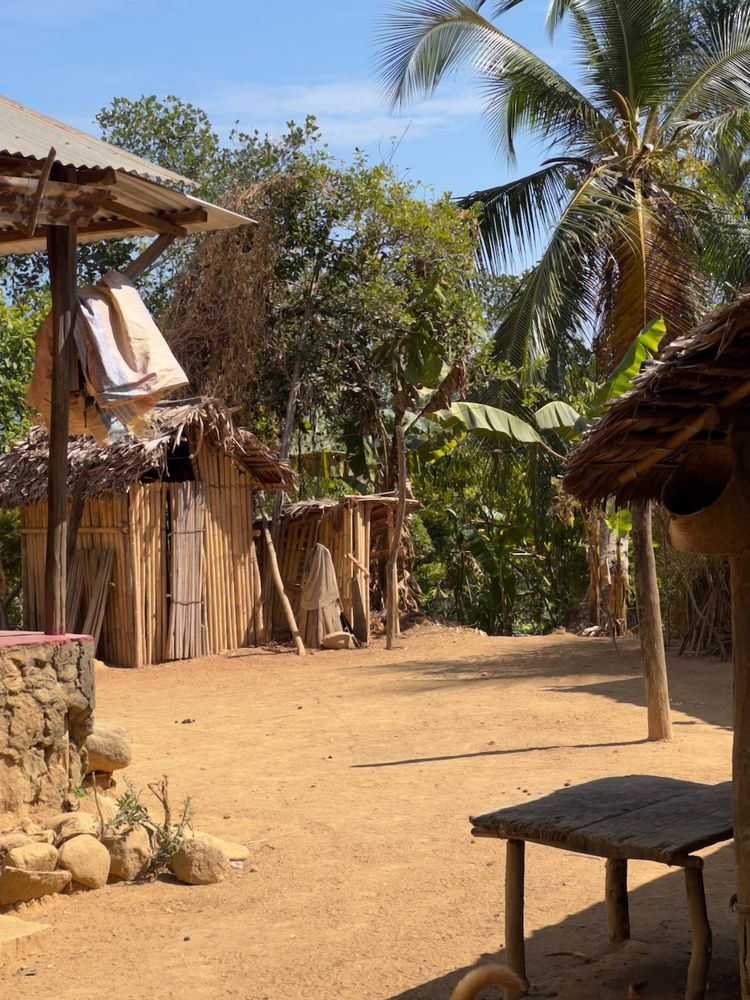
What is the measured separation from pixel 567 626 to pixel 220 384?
23.3 ft

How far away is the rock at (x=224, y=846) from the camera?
5.41 m

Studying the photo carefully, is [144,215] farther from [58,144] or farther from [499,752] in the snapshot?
[499,752]

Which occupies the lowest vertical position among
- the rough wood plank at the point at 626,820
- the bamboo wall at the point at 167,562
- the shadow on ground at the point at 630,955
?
the shadow on ground at the point at 630,955

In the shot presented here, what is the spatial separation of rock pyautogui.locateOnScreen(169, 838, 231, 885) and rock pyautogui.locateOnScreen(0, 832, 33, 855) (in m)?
0.68

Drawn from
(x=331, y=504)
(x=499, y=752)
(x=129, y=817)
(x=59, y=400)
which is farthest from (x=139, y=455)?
(x=129, y=817)

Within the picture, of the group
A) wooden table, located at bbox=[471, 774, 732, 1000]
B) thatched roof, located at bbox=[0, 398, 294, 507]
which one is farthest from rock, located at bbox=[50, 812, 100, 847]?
thatched roof, located at bbox=[0, 398, 294, 507]

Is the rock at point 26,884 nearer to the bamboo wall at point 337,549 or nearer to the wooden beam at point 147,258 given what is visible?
the wooden beam at point 147,258

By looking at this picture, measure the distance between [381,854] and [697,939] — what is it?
2231mm

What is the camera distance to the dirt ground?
13.7ft

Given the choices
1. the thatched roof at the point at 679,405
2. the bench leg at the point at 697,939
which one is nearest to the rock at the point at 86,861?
the bench leg at the point at 697,939

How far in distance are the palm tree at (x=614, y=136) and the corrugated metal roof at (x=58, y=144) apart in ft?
26.0

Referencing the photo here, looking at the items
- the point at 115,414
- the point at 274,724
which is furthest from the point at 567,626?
the point at 115,414

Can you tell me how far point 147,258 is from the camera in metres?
6.25

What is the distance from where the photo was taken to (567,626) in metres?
18.6
